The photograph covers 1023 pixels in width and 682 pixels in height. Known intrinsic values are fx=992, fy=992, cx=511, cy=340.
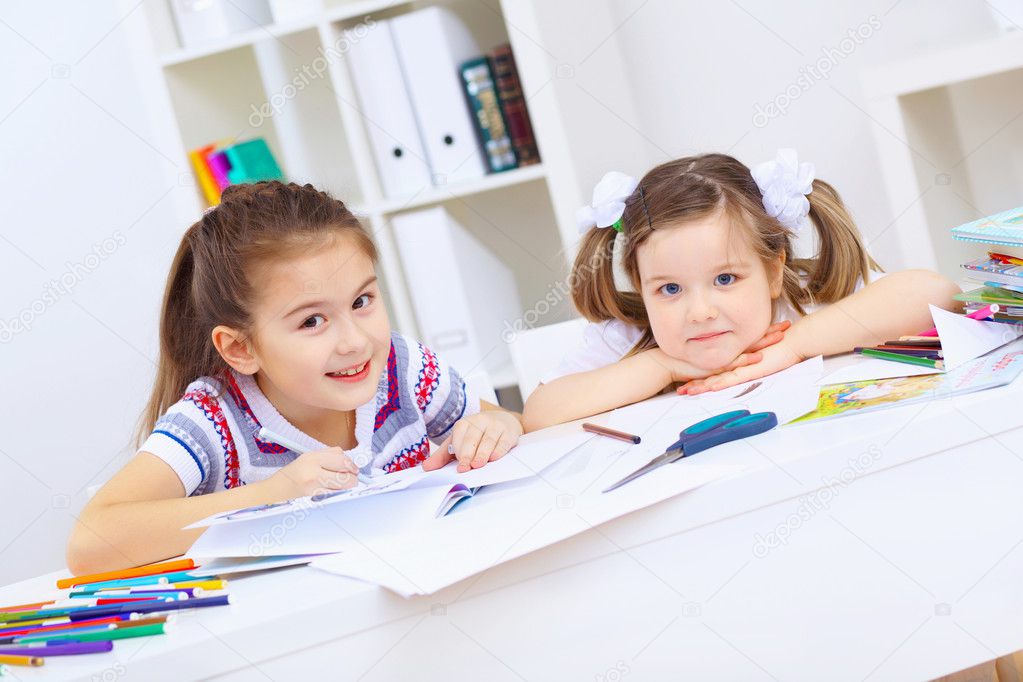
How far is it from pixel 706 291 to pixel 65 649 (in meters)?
0.76

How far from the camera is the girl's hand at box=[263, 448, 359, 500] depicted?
0.99m

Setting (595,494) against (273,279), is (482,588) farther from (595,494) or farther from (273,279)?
(273,279)

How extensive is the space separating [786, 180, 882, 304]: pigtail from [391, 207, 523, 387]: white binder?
90cm

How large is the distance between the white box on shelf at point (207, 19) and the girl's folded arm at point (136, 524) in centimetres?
134

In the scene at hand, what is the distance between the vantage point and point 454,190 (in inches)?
79.4

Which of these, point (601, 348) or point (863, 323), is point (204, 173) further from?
point (863, 323)

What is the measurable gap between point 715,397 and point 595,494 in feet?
1.10

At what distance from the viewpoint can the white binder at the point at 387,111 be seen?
200 centimetres

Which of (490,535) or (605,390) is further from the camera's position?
(605,390)

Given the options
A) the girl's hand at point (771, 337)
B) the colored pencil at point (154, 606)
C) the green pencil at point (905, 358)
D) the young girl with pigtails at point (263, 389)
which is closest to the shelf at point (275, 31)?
the young girl with pigtails at point (263, 389)

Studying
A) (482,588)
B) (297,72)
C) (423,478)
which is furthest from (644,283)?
(297,72)

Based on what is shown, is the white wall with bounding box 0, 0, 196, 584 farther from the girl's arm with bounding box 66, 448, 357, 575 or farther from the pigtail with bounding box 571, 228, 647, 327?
the girl's arm with bounding box 66, 448, 357, 575

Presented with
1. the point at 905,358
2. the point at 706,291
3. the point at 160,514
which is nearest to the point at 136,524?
the point at 160,514

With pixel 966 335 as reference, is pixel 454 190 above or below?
above
